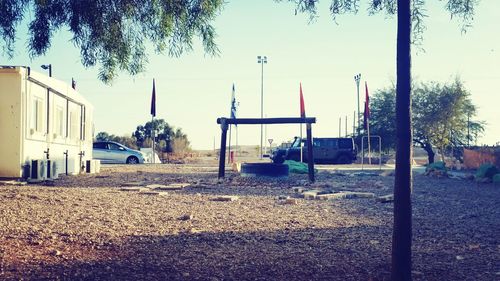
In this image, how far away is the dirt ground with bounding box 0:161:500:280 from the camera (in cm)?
498

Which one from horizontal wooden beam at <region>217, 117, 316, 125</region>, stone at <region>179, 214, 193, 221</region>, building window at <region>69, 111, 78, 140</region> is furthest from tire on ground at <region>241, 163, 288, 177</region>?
stone at <region>179, 214, 193, 221</region>

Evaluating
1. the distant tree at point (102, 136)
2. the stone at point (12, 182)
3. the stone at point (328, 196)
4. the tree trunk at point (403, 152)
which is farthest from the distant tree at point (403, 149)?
the distant tree at point (102, 136)

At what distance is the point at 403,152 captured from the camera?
4.42 m

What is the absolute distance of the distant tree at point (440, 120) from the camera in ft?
129

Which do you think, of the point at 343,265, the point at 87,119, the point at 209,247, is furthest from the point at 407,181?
the point at 87,119

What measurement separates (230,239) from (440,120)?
35874 millimetres

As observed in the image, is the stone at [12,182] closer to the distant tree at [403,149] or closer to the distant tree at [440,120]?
the distant tree at [403,149]

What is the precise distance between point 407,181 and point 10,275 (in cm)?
354

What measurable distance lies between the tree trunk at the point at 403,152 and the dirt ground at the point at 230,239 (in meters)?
0.37

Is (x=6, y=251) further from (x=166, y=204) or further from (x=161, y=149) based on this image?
(x=161, y=149)

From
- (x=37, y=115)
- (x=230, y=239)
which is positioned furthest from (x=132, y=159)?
(x=230, y=239)

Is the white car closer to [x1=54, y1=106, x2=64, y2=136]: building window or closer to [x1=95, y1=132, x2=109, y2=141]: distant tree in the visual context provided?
[x1=54, y1=106, x2=64, y2=136]: building window

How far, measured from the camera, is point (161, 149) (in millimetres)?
51938

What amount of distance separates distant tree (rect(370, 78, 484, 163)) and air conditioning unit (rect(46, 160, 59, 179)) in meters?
28.7
